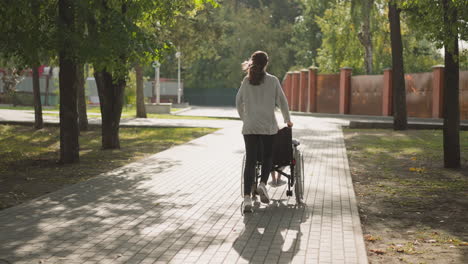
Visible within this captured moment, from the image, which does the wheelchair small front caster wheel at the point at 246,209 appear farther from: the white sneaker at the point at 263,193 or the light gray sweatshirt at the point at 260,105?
the light gray sweatshirt at the point at 260,105

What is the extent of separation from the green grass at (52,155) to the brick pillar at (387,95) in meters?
11.8

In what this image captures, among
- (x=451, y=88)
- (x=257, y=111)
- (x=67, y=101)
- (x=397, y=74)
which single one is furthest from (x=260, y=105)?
(x=397, y=74)

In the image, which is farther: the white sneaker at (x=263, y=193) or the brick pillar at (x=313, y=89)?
the brick pillar at (x=313, y=89)

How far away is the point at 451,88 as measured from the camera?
11844 mm

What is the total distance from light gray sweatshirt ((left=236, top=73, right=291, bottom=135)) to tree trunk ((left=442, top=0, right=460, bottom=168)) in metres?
5.02

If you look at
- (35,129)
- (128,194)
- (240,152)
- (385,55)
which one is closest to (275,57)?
(385,55)

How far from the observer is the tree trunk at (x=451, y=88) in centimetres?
1145

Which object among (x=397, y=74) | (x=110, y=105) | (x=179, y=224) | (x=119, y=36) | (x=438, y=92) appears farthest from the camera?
(x=438, y=92)

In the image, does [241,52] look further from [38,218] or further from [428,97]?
[38,218]

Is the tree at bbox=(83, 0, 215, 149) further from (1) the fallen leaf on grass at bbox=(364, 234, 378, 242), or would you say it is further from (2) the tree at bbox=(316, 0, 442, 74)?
(2) the tree at bbox=(316, 0, 442, 74)

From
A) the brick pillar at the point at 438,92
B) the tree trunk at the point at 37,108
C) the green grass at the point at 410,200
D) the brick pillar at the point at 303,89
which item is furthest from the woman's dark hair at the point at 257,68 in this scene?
the brick pillar at the point at 303,89

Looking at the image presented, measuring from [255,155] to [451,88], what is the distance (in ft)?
18.4

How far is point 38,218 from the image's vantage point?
7.20 m

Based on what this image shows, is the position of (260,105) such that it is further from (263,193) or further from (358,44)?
(358,44)
